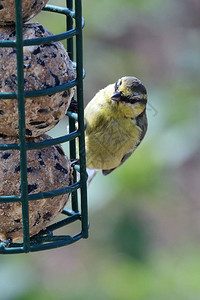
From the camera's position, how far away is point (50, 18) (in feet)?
19.6

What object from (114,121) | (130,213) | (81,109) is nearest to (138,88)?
(114,121)

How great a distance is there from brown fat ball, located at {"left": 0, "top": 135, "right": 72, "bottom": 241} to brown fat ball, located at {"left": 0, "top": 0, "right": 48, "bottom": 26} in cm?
51

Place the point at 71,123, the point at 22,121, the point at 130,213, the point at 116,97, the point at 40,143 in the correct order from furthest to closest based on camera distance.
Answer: the point at 130,213 < the point at 116,97 < the point at 71,123 < the point at 40,143 < the point at 22,121

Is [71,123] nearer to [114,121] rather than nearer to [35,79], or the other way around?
[114,121]

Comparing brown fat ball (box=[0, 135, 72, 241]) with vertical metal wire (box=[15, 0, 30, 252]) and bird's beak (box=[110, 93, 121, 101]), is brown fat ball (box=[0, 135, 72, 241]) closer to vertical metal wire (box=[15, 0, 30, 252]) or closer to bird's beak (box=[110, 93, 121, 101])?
vertical metal wire (box=[15, 0, 30, 252])

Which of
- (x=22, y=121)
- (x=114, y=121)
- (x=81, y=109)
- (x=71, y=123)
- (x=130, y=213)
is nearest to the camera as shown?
(x=22, y=121)

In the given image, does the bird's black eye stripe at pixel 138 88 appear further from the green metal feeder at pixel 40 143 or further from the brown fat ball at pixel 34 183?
the brown fat ball at pixel 34 183

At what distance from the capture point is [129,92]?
385cm

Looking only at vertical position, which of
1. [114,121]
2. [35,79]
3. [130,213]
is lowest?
[130,213]

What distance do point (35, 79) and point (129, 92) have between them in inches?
48.4

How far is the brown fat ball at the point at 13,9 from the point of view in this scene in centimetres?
268

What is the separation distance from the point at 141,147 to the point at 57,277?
154 centimetres

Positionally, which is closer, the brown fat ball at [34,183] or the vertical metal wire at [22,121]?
the vertical metal wire at [22,121]

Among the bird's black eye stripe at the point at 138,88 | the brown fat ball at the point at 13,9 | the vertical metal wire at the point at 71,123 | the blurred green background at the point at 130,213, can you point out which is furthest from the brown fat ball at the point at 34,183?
the blurred green background at the point at 130,213
